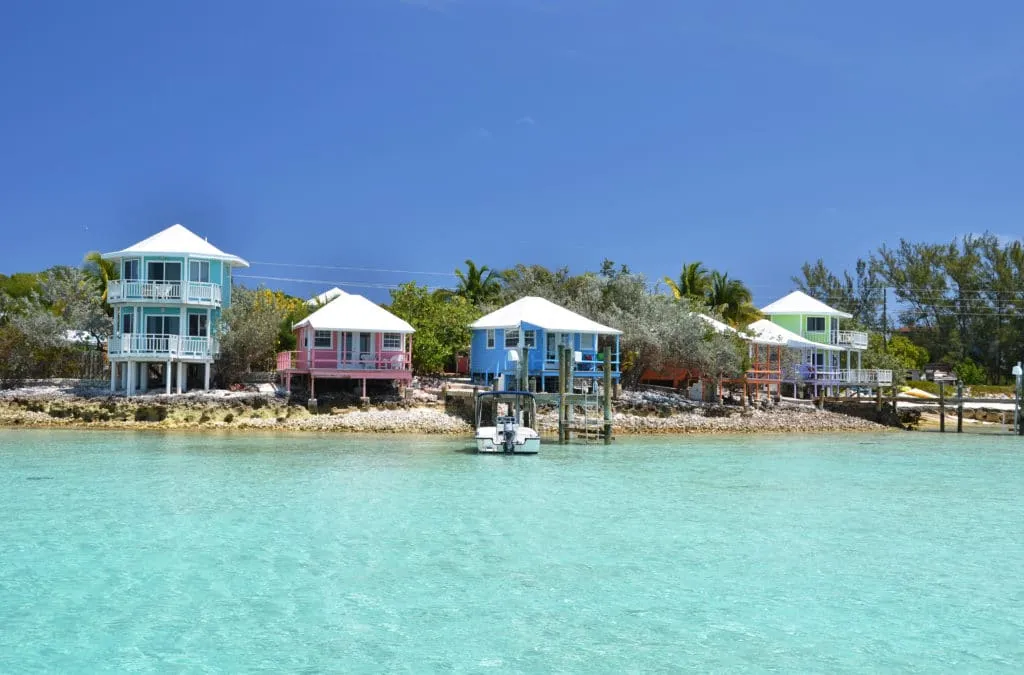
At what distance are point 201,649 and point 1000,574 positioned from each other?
1260cm

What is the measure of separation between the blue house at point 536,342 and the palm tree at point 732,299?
17.5 meters

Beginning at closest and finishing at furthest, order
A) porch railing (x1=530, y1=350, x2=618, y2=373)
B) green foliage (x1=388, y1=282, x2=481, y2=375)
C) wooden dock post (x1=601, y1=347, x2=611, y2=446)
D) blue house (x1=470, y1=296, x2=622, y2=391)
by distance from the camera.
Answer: wooden dock post (x1=601, y1=347, x2=611, y2=446) < porch railing (x1=530, y1=350, x2=618, y2=373) < blue house (x1=470, y1=296, x2=622, y2=391) < green foliage (x1=388, y1=282, x2=481, y2=375)

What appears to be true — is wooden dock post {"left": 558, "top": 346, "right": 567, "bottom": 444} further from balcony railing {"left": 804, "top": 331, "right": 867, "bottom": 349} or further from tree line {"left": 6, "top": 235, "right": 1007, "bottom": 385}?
balcony railing {"left": 804, "top": 331, "right": 867, "bottom": 349}

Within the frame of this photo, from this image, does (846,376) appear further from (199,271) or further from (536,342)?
(199,271)

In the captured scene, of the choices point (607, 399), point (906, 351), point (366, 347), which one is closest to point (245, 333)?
point (366, 347)

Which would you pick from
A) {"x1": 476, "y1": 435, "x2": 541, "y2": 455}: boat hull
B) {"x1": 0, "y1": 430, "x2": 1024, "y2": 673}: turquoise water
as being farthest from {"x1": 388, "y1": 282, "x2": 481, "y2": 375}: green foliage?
{"x1": 0, "y1": 430, "x2": 1024, "y2": 673}: turquoise water

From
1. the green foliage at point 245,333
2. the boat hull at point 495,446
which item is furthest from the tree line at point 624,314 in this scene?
the boat hull at point 495,446

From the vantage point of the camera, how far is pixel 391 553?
1659cm

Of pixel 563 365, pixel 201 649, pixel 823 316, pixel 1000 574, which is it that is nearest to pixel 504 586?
pixel 201 649

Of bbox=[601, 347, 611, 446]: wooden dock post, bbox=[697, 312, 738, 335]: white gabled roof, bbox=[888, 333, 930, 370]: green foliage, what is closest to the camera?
bbox=[601, 347, 611, 446]: wooden dock post

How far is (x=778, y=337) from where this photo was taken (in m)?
53.3

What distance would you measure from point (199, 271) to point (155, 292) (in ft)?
7.08

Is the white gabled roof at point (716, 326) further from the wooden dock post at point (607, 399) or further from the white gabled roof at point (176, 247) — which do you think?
the white gabled roof at point (176, 247)

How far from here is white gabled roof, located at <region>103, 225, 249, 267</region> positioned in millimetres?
42469
